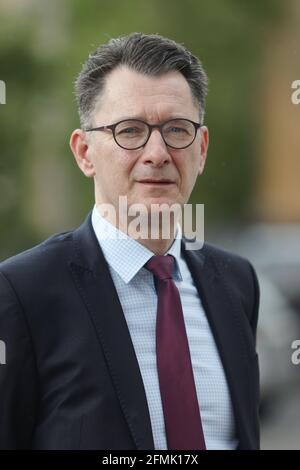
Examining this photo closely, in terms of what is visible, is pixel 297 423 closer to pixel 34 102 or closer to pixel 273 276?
pixel 273 276

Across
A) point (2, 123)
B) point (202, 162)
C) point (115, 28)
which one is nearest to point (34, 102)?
point (2, 123)

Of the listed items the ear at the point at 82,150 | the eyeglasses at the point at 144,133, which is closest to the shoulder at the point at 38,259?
the ear at the point at 82,150

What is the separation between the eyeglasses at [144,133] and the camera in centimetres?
275

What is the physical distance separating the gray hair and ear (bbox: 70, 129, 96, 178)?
35 millimetres

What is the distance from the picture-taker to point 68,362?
255 cm

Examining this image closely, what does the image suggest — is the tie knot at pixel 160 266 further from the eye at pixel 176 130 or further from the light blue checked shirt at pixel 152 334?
the eye at pixel 176 130

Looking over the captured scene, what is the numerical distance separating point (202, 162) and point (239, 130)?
14.7m

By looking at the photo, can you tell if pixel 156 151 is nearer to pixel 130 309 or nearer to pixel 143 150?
pixel 143 150

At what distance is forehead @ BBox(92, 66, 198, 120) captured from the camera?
9.07ft

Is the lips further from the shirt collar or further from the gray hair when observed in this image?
the gray hair

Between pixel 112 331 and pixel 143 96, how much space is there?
26.9 inches

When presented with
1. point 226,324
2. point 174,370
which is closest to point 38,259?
point 174,370

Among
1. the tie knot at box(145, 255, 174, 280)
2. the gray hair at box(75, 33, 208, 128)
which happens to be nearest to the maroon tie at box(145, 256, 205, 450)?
the tie knot at box(145, 255, 174, 280)

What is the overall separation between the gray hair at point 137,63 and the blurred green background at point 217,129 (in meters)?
5.45
